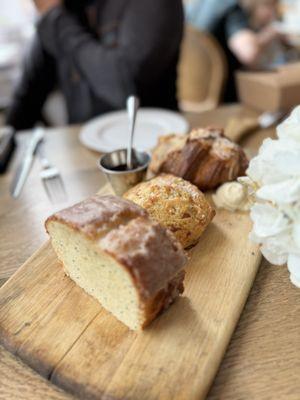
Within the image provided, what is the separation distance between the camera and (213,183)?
1.20 m

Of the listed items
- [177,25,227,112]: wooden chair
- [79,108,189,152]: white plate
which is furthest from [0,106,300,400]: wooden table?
[177,25,227,112]: wooden chair

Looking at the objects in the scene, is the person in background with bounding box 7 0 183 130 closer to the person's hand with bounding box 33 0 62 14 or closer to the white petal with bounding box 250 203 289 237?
the person's hand with bounding box 33 0 62 14

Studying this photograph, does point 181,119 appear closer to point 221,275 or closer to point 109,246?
point 221,275

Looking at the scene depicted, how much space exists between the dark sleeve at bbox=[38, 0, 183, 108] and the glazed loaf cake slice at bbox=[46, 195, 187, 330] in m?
1.26

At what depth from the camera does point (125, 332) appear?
80cm

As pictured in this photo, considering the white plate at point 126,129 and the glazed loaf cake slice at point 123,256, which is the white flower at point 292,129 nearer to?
the glazed loaf cake slice at point 123,256

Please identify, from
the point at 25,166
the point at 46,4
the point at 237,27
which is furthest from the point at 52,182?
the point at 237,27

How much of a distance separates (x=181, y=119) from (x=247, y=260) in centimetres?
94

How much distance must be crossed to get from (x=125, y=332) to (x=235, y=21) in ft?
8.55

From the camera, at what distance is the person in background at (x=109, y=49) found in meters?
1.89

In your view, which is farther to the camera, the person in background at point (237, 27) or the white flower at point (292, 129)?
the person in background at point (237, 27)

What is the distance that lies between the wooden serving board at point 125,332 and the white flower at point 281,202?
0.14m

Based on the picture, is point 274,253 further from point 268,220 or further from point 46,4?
point 46,4

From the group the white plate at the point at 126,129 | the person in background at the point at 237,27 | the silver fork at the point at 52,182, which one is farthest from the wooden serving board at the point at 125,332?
the person in background at the point at 237,27
